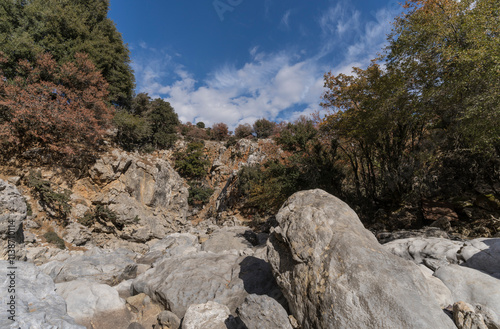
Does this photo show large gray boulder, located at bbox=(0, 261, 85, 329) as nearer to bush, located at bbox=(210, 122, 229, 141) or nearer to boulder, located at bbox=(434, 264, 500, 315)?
boulder, located at bbox=(434, 264, 500, 315)

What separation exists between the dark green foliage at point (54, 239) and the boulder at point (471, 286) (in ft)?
49.2

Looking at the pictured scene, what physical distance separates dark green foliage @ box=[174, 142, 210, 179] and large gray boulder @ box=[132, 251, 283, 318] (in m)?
21.0

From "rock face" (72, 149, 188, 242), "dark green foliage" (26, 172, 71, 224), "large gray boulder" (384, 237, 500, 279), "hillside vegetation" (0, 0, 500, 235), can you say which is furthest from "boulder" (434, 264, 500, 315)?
"dark green foliage" (26, 172, 71, 224)

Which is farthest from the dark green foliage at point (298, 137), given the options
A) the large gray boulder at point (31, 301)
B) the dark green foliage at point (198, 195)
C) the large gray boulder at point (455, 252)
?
the dark green foliage at point (198, 195)

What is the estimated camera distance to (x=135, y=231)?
14633 millimetres

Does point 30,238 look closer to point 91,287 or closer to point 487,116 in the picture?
point 91,287

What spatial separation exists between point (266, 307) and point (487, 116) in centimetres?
840

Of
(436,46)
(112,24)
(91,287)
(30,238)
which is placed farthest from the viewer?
(112,24)

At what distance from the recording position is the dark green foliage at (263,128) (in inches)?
1362

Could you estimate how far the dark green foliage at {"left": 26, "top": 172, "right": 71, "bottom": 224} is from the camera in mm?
11938

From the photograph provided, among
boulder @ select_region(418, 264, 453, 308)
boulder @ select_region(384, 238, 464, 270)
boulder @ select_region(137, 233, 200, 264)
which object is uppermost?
boulder @ select_region(384, 238, 464, 270)

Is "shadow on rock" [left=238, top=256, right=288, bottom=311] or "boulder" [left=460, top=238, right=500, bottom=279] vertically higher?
"boulder" [left=460, top=238, right=500, bottom=279]

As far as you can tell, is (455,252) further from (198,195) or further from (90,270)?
(198,195)

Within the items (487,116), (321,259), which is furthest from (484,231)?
(321,259)
